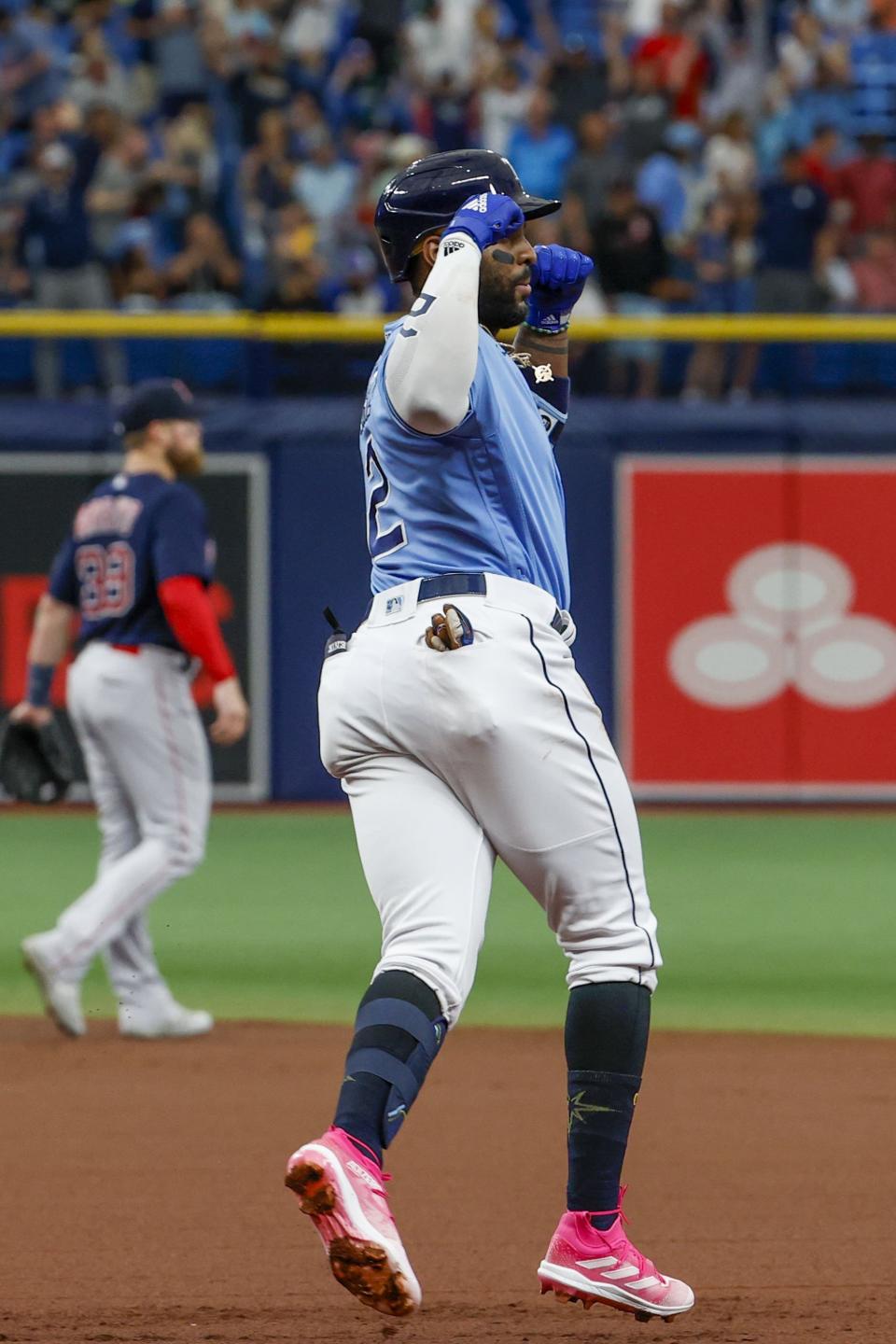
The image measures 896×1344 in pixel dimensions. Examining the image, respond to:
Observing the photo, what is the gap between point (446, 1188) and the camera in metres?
4.62

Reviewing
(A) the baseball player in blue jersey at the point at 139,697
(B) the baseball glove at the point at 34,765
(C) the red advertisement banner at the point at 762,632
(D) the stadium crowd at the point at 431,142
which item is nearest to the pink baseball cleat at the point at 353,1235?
(A) the baseball player in blue jersey at the point at 139,697

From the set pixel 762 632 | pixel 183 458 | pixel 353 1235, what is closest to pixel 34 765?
pixel 183 458

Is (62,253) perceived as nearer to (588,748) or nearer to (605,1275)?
(588,748)

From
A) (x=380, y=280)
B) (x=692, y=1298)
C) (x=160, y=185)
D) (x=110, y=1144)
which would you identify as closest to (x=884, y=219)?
(x=380, y=280)

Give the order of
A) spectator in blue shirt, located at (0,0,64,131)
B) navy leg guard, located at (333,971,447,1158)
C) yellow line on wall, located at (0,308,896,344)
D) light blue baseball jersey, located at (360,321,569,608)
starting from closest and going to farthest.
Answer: navy leg guard, located at (333,971,447,1158)
light blue baseball jersey, located at (360,321,569,608)
yellow line on wall, located at (0,308,896,344)
spectator in blue shirt, located at (0,0,64,131)

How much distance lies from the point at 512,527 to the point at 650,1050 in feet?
10.1

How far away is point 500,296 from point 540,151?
11.3 m

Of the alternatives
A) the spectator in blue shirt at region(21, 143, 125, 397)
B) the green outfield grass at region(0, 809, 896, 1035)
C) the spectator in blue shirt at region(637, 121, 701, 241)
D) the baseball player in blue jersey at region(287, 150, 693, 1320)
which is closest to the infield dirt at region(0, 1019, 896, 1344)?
the baseball player in blue jersey at region(287, 150, 693, 1320)

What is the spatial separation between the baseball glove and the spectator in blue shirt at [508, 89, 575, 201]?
8.60m

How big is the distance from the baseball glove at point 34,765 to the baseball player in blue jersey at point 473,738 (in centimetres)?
343

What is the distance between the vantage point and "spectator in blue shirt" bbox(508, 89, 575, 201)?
568 inches

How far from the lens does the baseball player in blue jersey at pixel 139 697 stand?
21.1 ft

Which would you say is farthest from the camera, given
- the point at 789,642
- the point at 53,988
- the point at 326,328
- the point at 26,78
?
the point at 26,78

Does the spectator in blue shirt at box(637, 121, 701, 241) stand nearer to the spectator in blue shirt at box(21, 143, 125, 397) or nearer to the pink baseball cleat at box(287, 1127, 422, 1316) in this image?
the spectator in blue shirt at box(21, 143, 125, 397)
